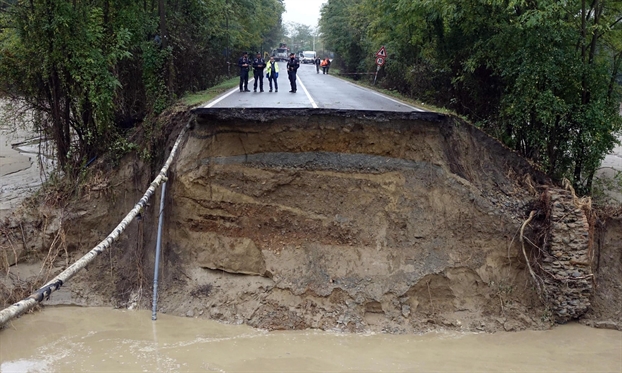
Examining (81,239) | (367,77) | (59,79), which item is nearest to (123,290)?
(81,239)

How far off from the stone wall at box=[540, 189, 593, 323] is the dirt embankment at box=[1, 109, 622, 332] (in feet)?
0.46

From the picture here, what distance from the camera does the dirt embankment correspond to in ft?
36.7

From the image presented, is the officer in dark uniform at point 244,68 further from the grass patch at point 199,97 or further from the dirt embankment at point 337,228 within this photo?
the dirt embankment at point 337,228

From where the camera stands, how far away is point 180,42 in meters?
19.6

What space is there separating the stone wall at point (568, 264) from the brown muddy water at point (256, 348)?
1.52 ft

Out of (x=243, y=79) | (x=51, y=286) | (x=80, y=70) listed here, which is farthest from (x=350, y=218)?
(x=243, y=79)

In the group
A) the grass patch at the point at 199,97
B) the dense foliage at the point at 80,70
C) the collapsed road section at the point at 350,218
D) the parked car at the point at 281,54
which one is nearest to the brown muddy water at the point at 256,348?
the collapsed road section at the point at 350,218

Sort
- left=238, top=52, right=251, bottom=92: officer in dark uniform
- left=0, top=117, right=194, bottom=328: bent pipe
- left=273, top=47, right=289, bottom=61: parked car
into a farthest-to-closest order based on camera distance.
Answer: left=273, top=47, right=289, bottom=61: parked car
left=238, top=52, right=251, bottom=92: officer in dark uniform
left=0, top=117, right=194, bottom=328: bent pipe

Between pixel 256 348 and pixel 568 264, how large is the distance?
20.3 feet

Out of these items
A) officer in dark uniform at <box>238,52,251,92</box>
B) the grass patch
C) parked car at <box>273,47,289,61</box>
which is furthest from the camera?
parked car at <box>273,47,289,61</box>

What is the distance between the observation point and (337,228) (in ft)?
38.7

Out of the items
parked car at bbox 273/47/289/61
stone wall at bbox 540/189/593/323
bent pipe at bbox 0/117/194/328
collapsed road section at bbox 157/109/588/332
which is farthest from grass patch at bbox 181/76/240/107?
parked car at bbox 273/47/289/61

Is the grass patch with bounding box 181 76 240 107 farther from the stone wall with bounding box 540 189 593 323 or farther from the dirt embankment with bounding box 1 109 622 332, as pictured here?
the stone wall with bounding box 540 189 593 323

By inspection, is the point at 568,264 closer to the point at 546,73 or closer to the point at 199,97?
the point at 546,73
